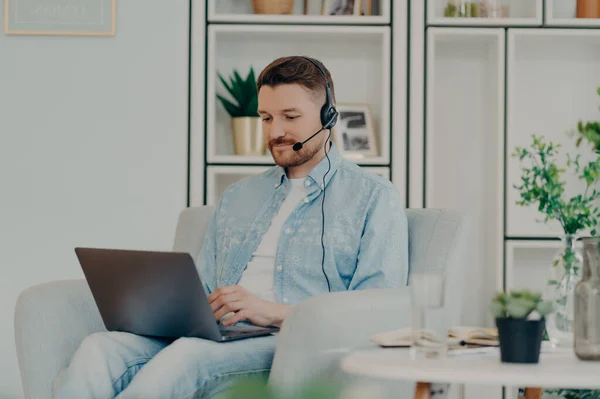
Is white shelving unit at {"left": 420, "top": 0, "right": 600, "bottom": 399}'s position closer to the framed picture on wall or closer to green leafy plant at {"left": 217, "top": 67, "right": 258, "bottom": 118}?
green leafy plant at {"left": 217, "top": 67, "right": 258, "bottom": 118}

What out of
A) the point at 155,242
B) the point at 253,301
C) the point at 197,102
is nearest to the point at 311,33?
the point at 197,102

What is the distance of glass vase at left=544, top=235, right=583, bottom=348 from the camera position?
150 cm

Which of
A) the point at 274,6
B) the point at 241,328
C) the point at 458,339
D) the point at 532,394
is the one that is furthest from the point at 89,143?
the point at 458,339

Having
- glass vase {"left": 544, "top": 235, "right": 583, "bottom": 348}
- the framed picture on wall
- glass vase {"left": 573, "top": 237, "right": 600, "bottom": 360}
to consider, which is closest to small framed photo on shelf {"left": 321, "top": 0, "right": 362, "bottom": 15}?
the framed picture on wall

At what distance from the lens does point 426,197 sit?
122 inches

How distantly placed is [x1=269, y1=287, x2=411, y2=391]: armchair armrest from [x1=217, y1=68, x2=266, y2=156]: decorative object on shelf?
1.51 m

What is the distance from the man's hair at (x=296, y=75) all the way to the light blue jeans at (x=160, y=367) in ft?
2.16

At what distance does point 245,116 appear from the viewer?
3.16 meters

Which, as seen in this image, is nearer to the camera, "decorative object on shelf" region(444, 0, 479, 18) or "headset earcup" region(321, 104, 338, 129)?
Result: "headset earcup" region(321, 104, 338, 129)

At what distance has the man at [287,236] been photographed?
1.76 m

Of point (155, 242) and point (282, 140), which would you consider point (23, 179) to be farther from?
point (282, 140)

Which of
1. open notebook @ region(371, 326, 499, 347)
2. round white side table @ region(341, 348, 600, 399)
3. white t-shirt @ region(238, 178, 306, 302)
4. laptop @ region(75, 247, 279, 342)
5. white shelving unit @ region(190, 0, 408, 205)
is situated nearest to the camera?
round white side table @ region(341, 348, 600, 399)

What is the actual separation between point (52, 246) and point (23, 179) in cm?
24

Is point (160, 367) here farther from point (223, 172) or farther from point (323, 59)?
point (323, 59)
